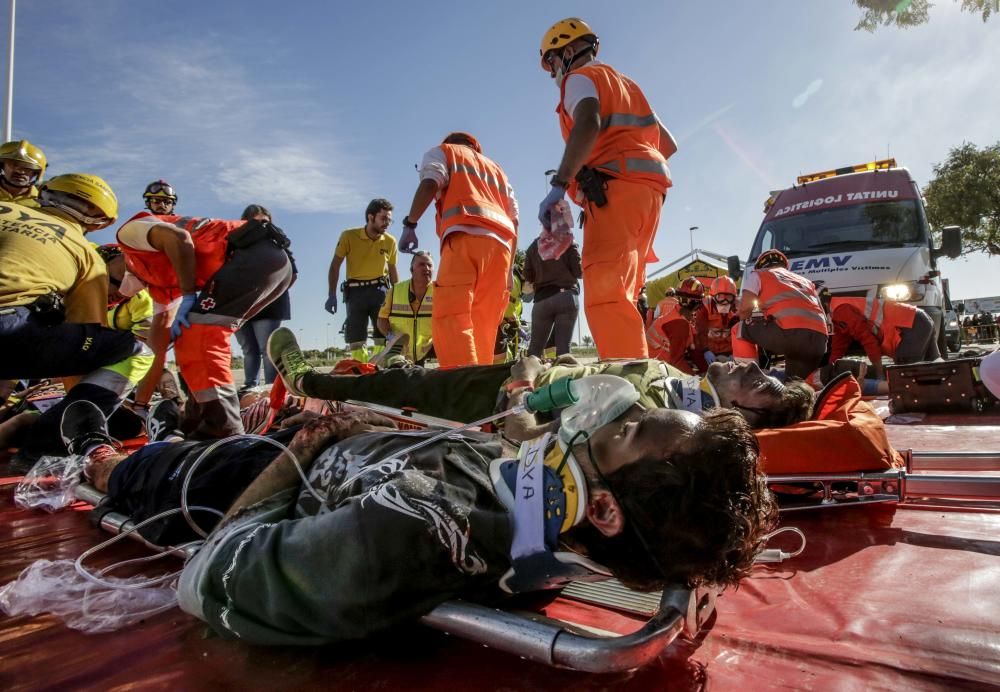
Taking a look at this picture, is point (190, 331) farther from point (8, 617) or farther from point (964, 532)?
point (964, 532)

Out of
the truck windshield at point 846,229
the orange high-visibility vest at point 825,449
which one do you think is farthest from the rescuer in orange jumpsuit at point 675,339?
the orange high-visibility vest at point 825,449

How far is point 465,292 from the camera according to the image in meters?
3.29

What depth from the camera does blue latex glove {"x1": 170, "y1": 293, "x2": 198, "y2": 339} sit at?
294 cm

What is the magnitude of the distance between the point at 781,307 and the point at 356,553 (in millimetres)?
4319

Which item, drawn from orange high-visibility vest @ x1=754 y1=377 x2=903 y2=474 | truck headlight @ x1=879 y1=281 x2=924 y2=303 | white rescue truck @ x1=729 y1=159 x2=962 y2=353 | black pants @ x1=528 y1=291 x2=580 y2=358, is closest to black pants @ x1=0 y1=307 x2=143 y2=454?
orange high-visibility vest @ x1=754 y1=377 x2=903 y2=474

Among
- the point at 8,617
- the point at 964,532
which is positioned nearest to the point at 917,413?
the point at 964,532

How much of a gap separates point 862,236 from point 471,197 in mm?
5430

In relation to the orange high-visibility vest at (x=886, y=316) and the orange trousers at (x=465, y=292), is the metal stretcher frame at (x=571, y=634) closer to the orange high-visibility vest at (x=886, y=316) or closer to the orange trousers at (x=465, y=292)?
the orange trousers at (x=465, y=292)

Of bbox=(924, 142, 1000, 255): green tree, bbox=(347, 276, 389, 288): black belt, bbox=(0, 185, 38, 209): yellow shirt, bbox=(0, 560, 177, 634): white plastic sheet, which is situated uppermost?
bbox=(924, 142, 1000, 255): green tree

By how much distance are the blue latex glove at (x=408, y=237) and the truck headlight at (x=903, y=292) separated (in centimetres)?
486

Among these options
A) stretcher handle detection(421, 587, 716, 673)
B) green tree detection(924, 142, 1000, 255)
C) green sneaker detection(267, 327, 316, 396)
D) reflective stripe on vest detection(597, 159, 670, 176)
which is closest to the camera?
stretcher handle detection(421, 587, 716, 673)

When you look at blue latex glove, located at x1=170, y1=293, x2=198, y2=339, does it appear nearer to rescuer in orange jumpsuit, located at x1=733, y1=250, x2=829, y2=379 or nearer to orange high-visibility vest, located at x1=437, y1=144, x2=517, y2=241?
orange high-visibility vest, located at x1=437, y1=144, x2=517, y2=241

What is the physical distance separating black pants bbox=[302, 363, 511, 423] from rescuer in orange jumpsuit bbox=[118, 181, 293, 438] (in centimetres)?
92

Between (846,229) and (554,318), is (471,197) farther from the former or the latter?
(846,229)
